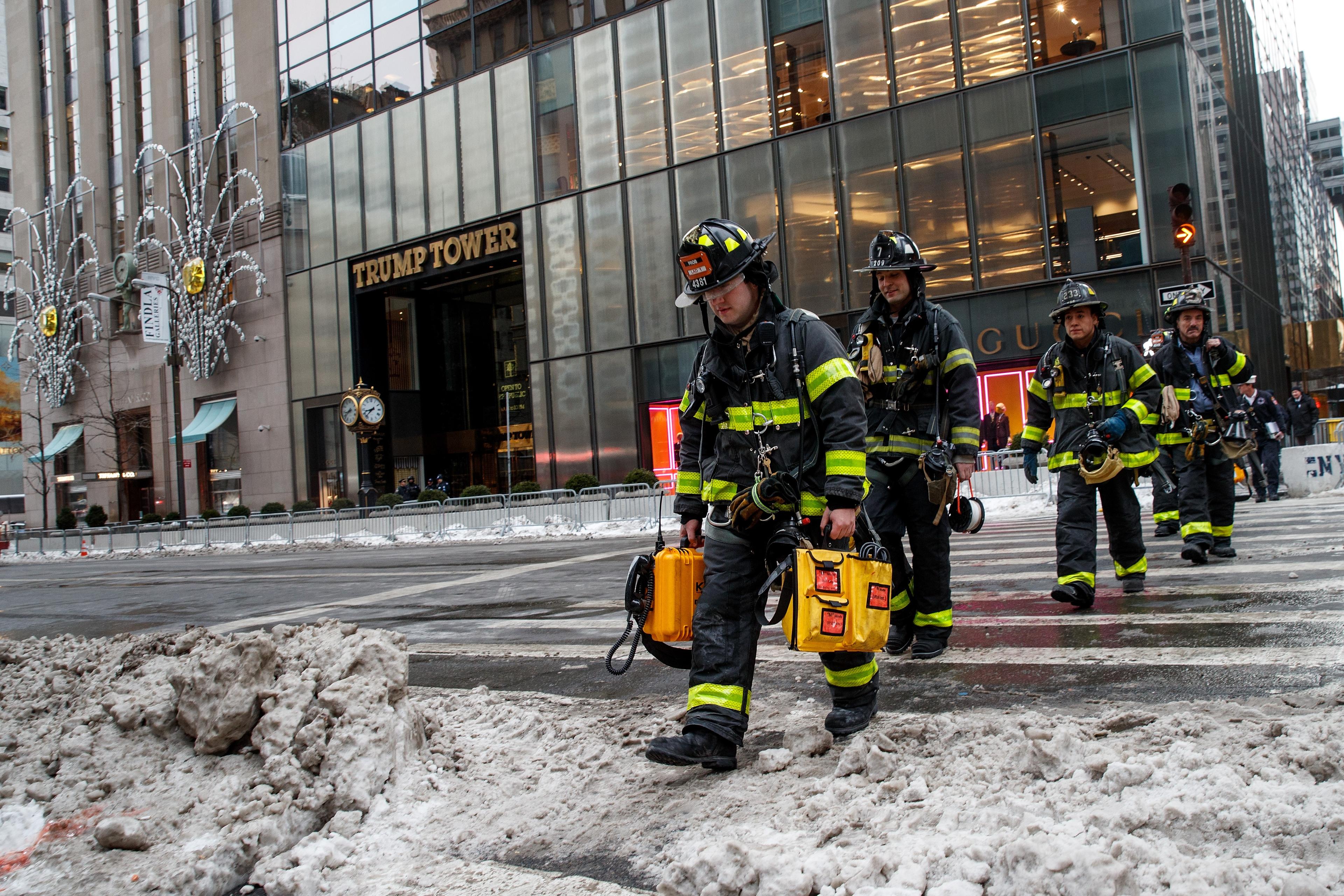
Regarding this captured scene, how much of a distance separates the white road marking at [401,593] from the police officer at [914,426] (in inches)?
224

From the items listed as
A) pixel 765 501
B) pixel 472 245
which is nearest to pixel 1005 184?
pixel 472 245

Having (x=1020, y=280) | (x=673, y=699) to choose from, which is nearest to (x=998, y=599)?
(x=673, y=699)

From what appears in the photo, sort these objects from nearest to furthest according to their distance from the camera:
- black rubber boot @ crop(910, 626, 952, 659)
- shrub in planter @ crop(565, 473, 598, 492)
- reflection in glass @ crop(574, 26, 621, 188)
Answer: black rubber boot @ crop(910, 626, 952, 659)
shrub in planter @ crop(565, 473, 598, 492)
reflection in glass @ crop(574, 26, 621, 188)

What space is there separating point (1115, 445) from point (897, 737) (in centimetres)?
335

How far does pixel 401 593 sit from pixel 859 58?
19269mm

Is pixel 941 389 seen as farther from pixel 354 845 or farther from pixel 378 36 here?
pixel 378 36

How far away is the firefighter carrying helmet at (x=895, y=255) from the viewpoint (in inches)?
198

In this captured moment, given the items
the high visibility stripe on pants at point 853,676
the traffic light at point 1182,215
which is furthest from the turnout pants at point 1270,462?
the high visibility stripe on pants at point 853,676

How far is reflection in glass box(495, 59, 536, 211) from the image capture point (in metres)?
29.9

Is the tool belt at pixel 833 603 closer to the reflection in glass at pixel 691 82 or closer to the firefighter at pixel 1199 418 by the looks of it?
the firefighter at pixel 1199 418

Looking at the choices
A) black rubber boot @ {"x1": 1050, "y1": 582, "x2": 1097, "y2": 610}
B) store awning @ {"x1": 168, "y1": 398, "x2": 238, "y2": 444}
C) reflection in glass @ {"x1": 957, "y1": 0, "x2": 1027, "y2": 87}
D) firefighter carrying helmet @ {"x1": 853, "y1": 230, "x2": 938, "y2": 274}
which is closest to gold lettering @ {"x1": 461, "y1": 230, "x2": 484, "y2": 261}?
store awning @ {"x1": 168, "y1": 398, "x2": 238, "y2": 444}

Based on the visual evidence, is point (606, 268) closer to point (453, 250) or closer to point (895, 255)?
point (453, 250)

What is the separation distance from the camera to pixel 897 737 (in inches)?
129

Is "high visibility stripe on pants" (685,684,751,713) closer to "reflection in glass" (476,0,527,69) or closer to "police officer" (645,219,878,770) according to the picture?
"police officer" (645,219,878,770)
